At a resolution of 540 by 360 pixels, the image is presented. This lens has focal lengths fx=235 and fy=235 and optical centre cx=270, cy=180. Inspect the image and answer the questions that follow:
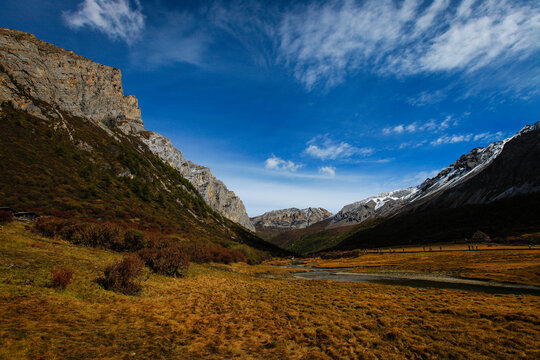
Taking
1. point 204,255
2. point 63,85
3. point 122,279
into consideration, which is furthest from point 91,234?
point 63,85

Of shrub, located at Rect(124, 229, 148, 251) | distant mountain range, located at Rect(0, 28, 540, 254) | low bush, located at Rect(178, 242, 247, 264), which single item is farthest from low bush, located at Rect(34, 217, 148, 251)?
distant mountain range, located at Rect(0, 28, 540, 254)

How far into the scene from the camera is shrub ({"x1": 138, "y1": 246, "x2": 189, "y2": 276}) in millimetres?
23781

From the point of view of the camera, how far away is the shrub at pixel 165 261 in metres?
23.8

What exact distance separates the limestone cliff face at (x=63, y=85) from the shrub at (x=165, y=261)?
9197 cm

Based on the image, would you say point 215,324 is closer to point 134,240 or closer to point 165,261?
point 165,261

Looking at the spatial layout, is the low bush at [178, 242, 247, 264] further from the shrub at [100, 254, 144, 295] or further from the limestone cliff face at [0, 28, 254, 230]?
the limestone cliff face at [0, 28, 254, 230]

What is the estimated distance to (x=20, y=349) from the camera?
6.53m

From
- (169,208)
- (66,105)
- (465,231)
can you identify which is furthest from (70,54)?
(465,231)

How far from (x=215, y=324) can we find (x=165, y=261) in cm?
1343

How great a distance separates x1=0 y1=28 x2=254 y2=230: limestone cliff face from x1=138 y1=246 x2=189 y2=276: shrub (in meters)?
92.0

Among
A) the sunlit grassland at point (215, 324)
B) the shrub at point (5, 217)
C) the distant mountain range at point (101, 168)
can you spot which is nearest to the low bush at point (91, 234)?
the shrub at point (5, 217)

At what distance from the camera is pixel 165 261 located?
940 inches

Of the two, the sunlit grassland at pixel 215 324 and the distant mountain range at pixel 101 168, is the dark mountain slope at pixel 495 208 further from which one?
the sunlit grassland at pixel 215 324

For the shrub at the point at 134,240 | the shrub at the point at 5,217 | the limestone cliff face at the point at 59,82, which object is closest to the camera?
the shrub at the point at 5,217
